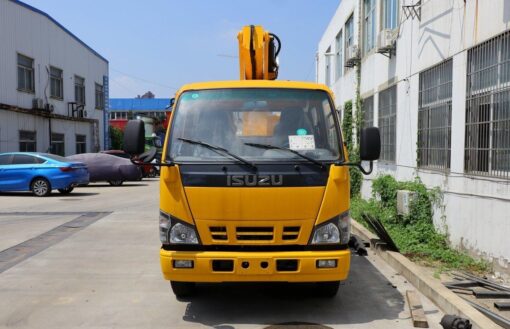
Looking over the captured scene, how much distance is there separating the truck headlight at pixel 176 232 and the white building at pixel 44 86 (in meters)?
18.8

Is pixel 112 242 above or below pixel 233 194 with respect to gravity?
below

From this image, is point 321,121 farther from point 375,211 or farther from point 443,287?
point 375,211

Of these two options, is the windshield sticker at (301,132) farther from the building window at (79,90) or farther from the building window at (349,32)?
the building window at (79,90)

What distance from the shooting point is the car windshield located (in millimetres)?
5012

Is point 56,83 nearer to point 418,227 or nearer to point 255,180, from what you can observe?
point 418,227

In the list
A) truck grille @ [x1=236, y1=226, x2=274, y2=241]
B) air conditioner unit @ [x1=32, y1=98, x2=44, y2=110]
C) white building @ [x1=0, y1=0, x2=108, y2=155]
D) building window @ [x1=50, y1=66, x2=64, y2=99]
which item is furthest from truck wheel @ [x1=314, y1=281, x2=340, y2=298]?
building window @ [x1=50, y1=66, x2=64, y2=99]

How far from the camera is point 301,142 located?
5.09 metres

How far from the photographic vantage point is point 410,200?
895 cm

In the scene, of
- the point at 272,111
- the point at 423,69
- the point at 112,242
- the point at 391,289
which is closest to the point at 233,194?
the point at 272,111

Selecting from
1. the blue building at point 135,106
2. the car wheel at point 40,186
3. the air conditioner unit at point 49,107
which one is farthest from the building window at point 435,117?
the blue building at point 135,106

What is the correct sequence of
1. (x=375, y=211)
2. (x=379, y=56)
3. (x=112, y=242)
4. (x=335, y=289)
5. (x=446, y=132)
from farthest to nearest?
(x=379, y=56)
(x=375, y=211)
(x=112, y=242)
(x=446, y=132)
(x=335, y=289)

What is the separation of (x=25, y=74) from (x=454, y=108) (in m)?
21.5

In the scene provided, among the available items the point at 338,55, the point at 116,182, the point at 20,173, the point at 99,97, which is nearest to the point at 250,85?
the point at 20,173

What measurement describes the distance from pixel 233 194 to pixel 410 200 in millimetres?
5214
